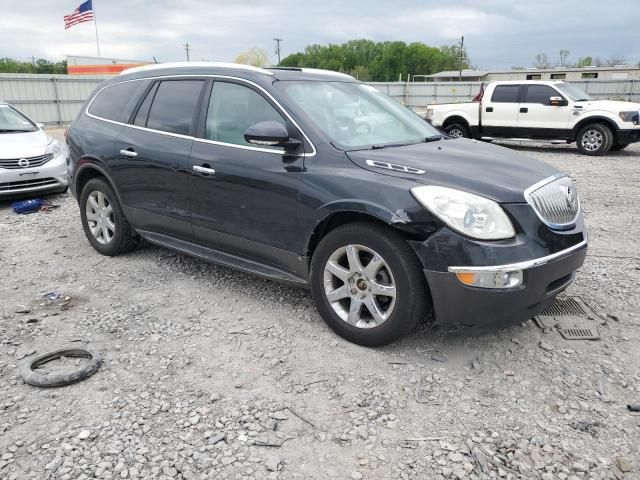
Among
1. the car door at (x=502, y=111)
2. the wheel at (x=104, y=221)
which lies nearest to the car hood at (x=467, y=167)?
the wheel at (x=104, y=221)

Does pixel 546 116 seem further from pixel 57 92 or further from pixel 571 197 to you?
pixel 57 92

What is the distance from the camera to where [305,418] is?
112 inches

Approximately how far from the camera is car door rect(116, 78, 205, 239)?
439 cm

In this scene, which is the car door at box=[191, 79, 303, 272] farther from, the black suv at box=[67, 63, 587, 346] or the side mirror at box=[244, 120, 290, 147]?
the side mirror at box=[244, 120, 290, 147]

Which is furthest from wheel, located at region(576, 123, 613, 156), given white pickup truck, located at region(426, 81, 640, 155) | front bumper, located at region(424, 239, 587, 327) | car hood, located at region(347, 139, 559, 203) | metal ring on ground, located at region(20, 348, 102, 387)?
metal ring on ground, located at region(20, 348, 102, 387)

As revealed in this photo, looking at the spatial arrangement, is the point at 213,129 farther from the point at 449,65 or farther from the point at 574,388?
the point at 449,65

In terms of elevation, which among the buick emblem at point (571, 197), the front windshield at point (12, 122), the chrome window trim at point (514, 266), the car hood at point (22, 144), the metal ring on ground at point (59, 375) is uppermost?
the front windshield at point (12, 122)

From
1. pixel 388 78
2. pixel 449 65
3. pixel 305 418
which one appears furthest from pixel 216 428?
pixel 449 65

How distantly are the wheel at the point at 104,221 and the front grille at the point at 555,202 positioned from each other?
3753 millimetres

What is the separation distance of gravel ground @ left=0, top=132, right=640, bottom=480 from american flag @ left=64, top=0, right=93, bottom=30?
1254 inches

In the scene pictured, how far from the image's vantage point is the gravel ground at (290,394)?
99.1 inches

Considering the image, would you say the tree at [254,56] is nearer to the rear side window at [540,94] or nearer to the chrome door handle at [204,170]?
the rear side window at [540,94]

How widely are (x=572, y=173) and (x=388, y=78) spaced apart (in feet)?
291

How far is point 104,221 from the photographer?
541 cm
